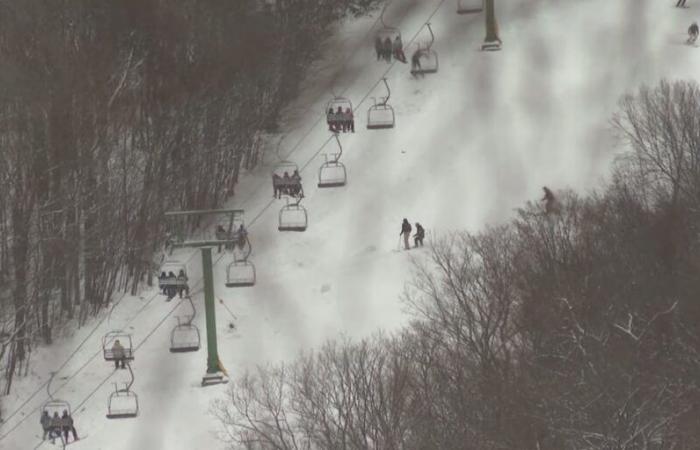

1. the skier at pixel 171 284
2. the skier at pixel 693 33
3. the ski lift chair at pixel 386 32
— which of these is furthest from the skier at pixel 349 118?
the skier at pixel 693 33

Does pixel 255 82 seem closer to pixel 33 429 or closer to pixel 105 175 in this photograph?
pixel 105 175

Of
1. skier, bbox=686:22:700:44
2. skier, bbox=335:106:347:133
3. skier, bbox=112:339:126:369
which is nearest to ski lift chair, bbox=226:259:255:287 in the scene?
skier, bbox=112:339:126:369

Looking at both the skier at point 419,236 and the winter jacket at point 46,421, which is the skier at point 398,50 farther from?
the winter jacket at point 46,421

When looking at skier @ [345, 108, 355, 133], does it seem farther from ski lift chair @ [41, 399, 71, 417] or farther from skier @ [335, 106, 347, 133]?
ski lift chair @ [41, 399, 71, 417]

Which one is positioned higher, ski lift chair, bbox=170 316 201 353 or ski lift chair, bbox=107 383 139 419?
ski lift chair, bbox=170 316 201 353

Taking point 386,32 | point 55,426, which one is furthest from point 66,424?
point 386,32

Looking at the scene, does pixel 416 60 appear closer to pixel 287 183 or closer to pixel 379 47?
pixel 379 47

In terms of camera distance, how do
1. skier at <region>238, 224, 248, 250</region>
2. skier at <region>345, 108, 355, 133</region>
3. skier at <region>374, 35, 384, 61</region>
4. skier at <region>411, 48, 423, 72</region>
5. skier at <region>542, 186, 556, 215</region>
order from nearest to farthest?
skier at <region>542, 186, 556, 215</region>, skier at <region>238, 224, 248, 250</region>, skier at <region>345, 108, 355, 133</region>, skier at <region>411, 48, 423, 72</region>, skier at <region>374, 35, 384, 61</region>

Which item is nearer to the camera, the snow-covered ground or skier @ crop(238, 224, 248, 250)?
the snow-covered ground
